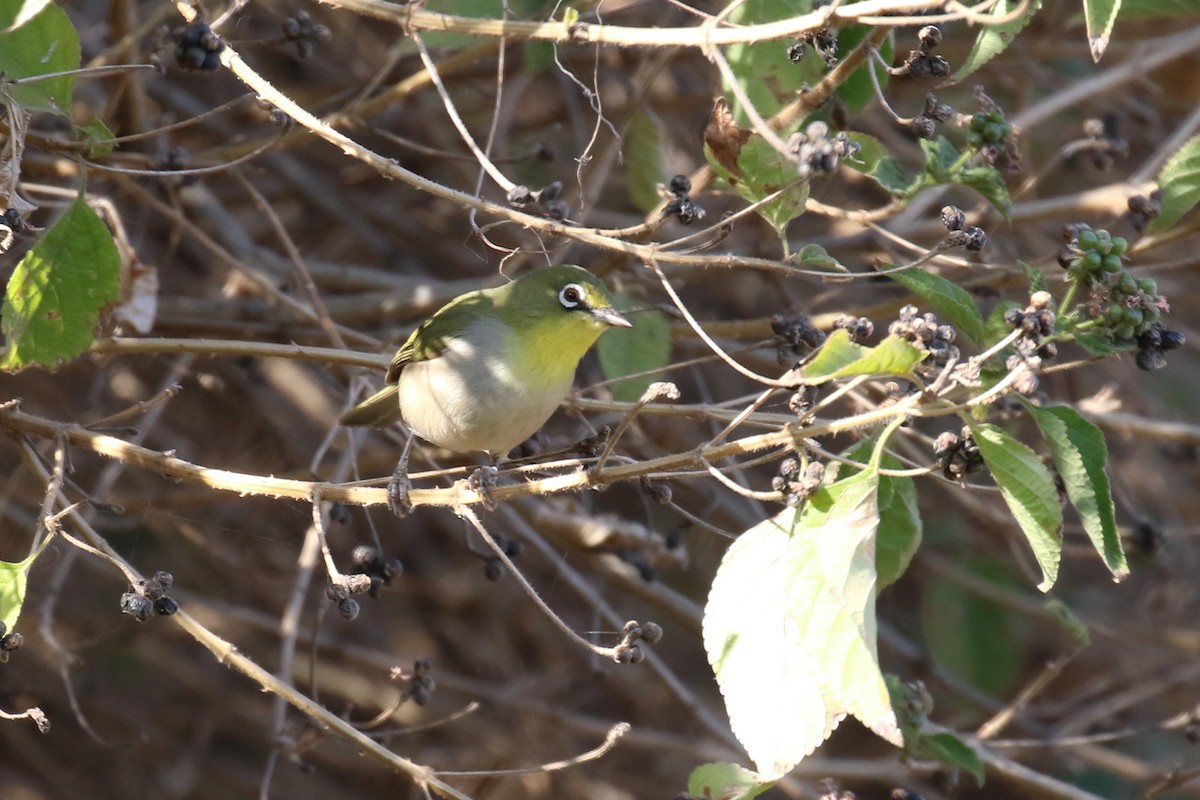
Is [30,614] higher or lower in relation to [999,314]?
lower

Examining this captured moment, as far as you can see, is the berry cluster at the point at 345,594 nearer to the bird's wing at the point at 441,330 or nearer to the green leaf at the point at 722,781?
the green leaf at the point at 722,781

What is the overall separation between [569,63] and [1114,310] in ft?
10.0

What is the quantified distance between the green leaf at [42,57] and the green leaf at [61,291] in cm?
26

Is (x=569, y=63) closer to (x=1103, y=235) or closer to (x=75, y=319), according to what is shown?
(x=75, y=319)

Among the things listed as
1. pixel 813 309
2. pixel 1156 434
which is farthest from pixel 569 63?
pixel 1156 434

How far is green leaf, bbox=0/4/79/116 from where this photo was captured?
2.78 metres

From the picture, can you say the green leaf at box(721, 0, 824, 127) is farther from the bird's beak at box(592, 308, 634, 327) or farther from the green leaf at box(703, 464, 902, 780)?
the green leaf at box(703, 464, 902, 780)

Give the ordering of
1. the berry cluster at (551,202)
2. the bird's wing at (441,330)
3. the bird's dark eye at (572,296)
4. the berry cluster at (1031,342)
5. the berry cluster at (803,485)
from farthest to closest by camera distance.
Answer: the bird's wing at (441,330) < the bird's dark eye at (572,296) < the berry cluster at (551,202) < the berry cluster at (803,485) < the berry cluster at (1031,342)

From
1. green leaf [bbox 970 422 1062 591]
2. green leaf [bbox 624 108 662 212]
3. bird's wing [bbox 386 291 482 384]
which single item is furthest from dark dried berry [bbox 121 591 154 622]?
green leaf [bbox 624 108 662 212]

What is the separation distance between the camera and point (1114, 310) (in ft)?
7.42

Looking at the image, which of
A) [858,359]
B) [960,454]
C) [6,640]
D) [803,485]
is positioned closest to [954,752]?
[960,454]

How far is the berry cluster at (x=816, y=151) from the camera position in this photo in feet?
6.69

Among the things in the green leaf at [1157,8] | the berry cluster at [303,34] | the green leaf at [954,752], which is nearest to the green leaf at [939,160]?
the green leaf at [1157,8]

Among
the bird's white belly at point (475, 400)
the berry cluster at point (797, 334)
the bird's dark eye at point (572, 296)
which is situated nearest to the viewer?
the berry cluster at point (797, 334)
